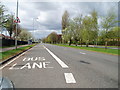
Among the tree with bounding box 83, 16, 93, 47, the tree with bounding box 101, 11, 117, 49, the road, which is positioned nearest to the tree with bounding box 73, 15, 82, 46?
the tree with bounding box 83, 16, 93, 47

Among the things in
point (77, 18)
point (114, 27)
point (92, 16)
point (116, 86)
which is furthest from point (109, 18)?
point (116, 86)

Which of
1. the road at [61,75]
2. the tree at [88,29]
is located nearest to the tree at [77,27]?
the tree at [88,29]

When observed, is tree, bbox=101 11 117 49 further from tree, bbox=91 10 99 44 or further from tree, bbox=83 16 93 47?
tree, bbox=83 16 93 47

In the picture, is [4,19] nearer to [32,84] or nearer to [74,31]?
[32,84]

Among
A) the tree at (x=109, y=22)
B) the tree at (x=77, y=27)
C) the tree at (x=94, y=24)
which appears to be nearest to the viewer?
the tree at (x=109, y=22)

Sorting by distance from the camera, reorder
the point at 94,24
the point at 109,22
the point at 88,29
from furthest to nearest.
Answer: the point at 88,29, the point at 94,24, the point at 109,22

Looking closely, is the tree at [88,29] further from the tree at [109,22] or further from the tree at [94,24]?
the tree at [109,22]

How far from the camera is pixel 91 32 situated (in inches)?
1278

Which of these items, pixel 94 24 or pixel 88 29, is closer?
pixel 94 24

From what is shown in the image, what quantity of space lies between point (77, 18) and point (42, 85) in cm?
4175

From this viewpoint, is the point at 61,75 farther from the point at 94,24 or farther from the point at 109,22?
the point at 94,24

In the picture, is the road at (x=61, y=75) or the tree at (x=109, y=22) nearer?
the road at (x=61, y=75)

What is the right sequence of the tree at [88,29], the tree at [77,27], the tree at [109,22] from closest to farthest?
the tree at [109,22]
the tree at [88,29]
the tree at [77,27]

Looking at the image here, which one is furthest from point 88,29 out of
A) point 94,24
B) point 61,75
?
point 61,75
